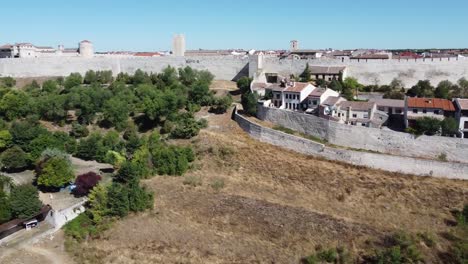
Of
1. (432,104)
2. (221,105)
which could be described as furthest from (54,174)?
(432,104)

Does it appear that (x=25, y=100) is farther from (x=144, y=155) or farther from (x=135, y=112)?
(x=144, y=155)

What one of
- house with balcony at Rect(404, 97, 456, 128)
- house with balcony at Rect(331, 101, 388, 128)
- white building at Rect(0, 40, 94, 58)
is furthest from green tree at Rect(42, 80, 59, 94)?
house with balcony at Rect(404, 97, 456, 128)

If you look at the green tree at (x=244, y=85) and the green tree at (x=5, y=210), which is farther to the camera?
the green tree at (x=244, y=85)

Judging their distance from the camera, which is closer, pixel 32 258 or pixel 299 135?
pixel 32 258

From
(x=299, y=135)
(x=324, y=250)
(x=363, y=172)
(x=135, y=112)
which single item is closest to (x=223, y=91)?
(x=135, y=112)

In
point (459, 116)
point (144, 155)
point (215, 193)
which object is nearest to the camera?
point (215, 193)

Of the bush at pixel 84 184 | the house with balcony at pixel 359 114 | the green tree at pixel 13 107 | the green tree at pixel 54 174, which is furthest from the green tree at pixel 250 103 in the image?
the green tree at pixel 13 107

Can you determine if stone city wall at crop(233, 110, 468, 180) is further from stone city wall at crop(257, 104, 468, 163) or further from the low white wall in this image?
the low white wall

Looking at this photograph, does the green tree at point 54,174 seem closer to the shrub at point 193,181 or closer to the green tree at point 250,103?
the shrub at point 193,181
